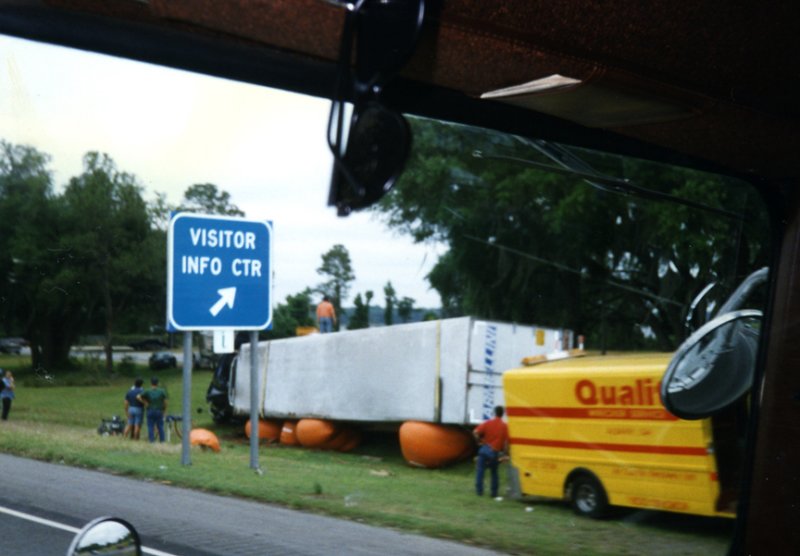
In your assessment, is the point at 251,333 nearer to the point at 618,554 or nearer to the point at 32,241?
the point at 32,241

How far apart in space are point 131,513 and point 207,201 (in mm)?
526

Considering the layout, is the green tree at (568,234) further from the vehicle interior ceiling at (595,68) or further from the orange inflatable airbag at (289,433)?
the orange inflatable airbag at (289,433)

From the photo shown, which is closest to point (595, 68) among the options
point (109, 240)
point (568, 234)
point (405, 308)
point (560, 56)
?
point (560, 56)

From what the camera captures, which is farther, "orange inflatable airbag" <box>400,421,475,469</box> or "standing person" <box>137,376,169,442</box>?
"orange inflatable airbag" <box>400,421,475,469</box>

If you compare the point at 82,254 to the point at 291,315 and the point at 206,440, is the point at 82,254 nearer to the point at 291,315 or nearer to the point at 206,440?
the point at 291,315

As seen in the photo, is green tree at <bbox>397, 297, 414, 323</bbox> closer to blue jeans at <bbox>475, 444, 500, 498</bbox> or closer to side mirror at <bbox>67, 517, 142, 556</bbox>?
blue jeans at <bbox>475, 444, 500, 498</bbox>

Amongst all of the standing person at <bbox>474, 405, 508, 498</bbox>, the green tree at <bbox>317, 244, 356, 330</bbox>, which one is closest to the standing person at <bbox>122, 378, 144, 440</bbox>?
the green tree at <bbox>317, 244, 356, 330</bbox>

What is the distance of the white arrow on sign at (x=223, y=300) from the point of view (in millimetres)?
1494

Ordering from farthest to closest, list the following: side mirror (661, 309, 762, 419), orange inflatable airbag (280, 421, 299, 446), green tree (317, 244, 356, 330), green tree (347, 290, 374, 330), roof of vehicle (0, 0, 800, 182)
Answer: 1. side mirror (661, 309, 762, 419)
2. orange inflatable airbag (280, 421, 299, 446)
3. green tree (347, 290, 374, 330)
4. green tree (317, 244, 356, 330)
5. roof of vehicle (0, 0, 800, 182)

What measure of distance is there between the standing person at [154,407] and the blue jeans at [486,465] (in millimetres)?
697

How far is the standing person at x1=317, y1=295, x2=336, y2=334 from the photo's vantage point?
1684 mm

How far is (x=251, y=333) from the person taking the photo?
1.57 meters

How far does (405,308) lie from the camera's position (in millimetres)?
1725

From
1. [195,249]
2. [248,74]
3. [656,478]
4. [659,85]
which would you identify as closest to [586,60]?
[659,85]
